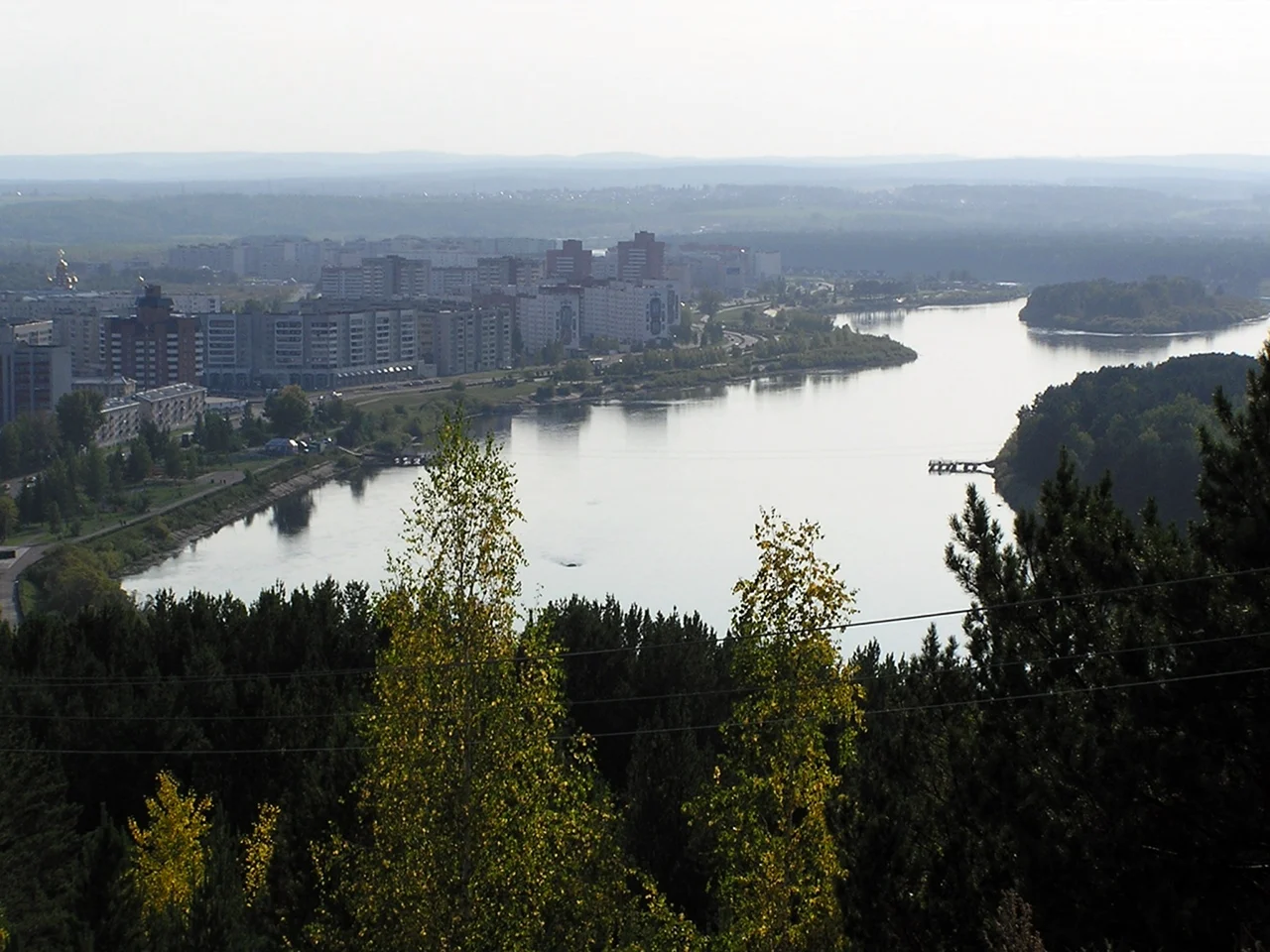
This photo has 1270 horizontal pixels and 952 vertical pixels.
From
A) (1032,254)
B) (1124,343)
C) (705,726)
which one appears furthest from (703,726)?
(1032,254)

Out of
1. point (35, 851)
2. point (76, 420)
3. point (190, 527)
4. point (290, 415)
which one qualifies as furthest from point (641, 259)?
point (35, 851)

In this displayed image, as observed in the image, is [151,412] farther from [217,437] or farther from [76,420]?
[217,437]

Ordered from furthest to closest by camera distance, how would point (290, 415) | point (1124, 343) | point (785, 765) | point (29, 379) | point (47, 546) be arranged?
1. point (1124, 343)
2. point (29, 379)
3. point (290, 415)
4. point (47, 546)
5. point (785, 765)

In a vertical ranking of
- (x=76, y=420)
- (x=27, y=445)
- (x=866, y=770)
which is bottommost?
(x=27, y=445)

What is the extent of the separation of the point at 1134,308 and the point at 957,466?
8.49m

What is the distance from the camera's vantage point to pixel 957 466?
8.99 metres

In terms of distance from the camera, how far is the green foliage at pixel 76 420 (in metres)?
9.94

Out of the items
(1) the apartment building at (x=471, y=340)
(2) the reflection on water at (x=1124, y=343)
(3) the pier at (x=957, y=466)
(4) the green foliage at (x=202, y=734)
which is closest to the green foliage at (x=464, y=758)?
(4) the green foliage at (x=202, y=734)

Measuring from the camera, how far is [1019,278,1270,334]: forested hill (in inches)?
647

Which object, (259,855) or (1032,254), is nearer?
(259,855)

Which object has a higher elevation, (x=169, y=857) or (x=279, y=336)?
(x=169, y=857)

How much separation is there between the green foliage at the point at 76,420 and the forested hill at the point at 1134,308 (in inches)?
364

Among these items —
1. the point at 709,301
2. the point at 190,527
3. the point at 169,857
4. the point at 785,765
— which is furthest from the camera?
the point at 709,301

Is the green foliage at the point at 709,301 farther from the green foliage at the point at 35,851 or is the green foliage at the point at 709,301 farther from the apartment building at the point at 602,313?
the green foliage at the point at 35,851
